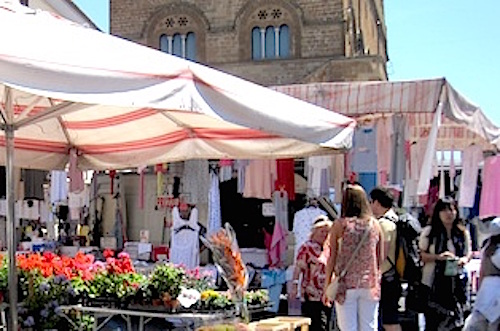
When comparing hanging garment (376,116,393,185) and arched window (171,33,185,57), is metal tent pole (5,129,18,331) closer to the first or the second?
hanging garment (376,116,393,185)

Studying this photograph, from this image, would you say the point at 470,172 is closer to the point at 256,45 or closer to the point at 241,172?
the point at 241,172

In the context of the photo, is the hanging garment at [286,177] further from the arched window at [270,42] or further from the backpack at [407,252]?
the arched window at [270,42]

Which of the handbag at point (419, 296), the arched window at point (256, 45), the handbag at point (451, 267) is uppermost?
the arched window at point (256, 45)

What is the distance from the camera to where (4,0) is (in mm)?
4039

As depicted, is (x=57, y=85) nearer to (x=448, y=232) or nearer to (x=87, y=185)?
(x=448, y=232)

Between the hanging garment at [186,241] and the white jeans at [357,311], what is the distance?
630 centimetres

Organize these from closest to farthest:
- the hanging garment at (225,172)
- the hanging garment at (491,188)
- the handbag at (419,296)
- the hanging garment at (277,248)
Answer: the handbag at (419,296) → the hanging garment at (491,188) → the hanging garment at (277,248) → the hanging garment at (225,172)

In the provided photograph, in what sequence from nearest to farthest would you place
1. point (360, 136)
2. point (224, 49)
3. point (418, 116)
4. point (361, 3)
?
point (360, 136), point (418, 116), point (224, 49), point (361, 3)

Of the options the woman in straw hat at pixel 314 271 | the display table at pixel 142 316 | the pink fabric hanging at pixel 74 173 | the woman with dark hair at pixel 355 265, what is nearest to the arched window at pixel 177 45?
the pink fabric hanging at pixel 74 173

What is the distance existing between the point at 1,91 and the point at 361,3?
28611 millimetres

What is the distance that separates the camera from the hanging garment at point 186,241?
1129cm

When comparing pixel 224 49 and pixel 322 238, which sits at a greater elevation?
pixel 224 49

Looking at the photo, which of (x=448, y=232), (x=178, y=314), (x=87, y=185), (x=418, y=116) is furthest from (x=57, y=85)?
(x=87, y=185)

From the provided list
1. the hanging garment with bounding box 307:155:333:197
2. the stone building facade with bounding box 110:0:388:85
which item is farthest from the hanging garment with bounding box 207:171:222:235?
the stone building facade with bounding box 110:0:388:85
